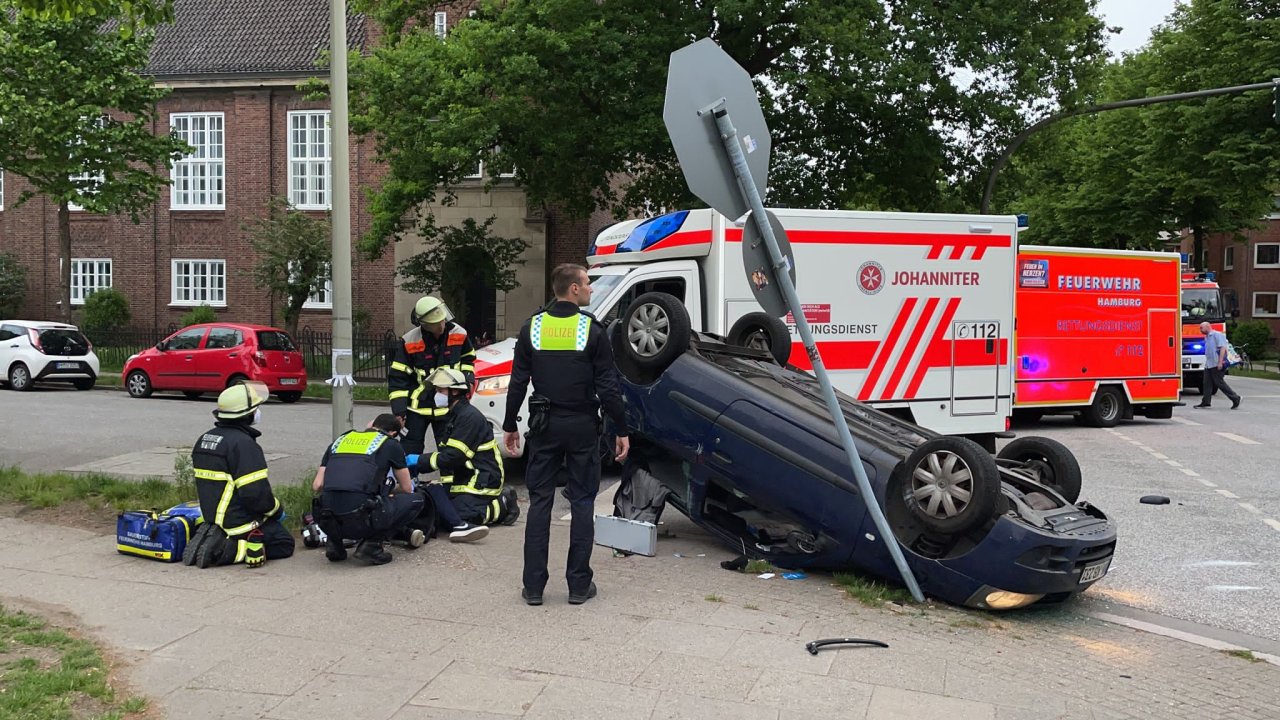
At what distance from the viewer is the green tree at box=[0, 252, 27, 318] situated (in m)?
33.0

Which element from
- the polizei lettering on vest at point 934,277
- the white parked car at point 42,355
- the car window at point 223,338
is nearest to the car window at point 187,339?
the car window at point 223,338

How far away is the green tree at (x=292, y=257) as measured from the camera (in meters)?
26.9

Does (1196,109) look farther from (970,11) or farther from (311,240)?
(311,240)

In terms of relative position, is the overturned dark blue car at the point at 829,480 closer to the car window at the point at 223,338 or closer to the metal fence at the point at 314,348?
the car window at the point at 223,338

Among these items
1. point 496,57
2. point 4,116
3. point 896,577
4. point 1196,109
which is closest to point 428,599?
point 896,577

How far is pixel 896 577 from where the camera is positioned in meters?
6.19

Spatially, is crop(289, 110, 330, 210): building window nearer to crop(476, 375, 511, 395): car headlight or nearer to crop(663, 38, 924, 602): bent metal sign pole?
crop(476, 375, 511, 395): car headlight

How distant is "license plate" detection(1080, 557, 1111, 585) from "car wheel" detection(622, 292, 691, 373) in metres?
2.73

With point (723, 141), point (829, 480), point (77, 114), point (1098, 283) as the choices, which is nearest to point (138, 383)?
point (77, 114)

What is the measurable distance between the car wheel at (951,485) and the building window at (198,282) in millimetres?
30289

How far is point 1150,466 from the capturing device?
40.8ft

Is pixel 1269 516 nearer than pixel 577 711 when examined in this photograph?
No

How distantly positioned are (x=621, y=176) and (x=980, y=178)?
398 inches

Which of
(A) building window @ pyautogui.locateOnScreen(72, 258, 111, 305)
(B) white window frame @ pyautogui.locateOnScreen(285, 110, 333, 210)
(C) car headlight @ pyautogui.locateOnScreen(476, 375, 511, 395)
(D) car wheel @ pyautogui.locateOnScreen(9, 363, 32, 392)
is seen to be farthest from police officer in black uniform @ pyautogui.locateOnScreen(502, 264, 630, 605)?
(A) building window @ pyautogui.locateOnScreen(72, 258, 111, 305)
